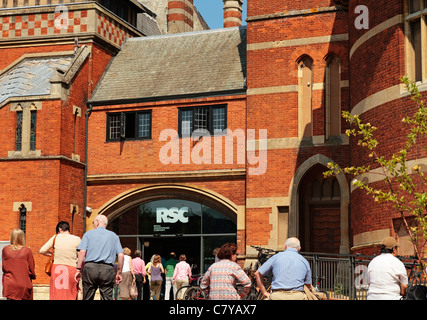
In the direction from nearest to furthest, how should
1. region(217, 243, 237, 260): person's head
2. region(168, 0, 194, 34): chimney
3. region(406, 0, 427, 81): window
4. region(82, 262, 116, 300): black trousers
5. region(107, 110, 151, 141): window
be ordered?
region(217, 243, 237, 260): person's head
region(82, 262, 116, 300): black trousers
region(406, 0, 427, 81): window
region(107, 110, 151, 141): window
region(168, 0, 194, 34): chimney

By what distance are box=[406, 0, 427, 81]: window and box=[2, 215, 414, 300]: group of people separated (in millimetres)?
8219

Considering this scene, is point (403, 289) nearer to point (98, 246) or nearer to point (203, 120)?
point (98, 246)

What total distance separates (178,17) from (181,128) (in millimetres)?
11612

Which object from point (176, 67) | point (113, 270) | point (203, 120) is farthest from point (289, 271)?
point (176, 67)

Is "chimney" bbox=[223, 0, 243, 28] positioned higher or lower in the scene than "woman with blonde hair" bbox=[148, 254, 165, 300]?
higher

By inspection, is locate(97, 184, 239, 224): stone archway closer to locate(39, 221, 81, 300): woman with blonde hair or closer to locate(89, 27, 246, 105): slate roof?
locate(89, 27, 246, 105): slate roof

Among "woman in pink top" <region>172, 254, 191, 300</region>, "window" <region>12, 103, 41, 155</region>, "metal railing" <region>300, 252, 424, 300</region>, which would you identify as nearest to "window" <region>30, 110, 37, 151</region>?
"window" <region>12, 103, 41, 155</region>

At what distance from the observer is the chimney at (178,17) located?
37156 millimetres

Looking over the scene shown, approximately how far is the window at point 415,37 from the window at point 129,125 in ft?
38.2

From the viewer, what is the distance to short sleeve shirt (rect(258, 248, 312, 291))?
9.87 m

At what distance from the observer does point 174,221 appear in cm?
2759

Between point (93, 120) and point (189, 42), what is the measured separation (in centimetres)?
489

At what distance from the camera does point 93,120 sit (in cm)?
2841

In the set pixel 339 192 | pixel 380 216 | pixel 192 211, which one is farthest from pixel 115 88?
pixel 380 216
